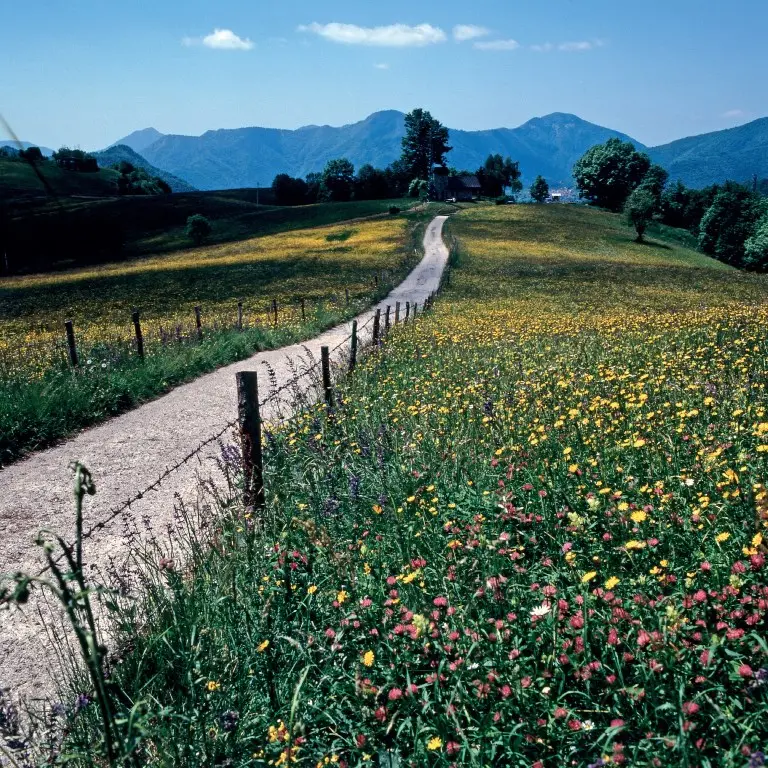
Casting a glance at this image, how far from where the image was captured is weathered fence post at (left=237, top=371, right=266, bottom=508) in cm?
624

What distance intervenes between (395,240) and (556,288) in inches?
1313

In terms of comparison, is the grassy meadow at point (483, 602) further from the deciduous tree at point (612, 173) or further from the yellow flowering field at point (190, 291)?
the deciduous tree at point (612, 173)

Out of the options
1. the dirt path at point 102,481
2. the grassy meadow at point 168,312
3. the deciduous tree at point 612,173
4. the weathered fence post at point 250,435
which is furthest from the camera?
the deciduous tree at point 612,173

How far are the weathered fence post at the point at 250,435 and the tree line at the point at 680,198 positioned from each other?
90.4 meters

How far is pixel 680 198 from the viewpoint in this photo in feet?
391

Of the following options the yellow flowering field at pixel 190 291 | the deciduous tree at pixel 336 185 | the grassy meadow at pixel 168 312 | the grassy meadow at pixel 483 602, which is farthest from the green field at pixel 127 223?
the grassy meadow at pixel 483 602

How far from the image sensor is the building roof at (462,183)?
14038 cm

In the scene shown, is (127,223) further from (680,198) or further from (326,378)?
(680,198)

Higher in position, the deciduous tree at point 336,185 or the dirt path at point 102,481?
the deciduous tree at point 336,185

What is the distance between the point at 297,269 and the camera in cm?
4991

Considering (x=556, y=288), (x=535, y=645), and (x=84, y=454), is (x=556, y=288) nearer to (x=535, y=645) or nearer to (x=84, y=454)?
(x=84, y=454)

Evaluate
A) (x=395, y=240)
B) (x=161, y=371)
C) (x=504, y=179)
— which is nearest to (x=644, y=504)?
(x=161, y=371)

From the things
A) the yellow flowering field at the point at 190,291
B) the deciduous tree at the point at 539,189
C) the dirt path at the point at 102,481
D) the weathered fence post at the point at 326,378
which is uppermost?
the deciduous tree at the point at 539,189

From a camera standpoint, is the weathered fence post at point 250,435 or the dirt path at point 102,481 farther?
the weathered fence post at point 250,435
